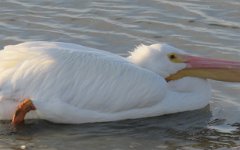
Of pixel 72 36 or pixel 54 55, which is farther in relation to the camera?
pixel 72 36

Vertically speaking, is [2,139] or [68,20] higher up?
[68,20]

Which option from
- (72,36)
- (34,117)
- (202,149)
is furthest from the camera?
(72,36)

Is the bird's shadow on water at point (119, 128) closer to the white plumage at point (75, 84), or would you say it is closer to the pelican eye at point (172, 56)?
the white plumage at point (75, 84)

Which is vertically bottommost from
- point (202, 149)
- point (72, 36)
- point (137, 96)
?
point (202, 149)

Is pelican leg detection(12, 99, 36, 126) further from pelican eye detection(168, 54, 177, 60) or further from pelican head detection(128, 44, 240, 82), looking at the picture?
pelican eye detection(168, 54, 177, 60)

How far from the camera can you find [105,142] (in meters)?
6.44

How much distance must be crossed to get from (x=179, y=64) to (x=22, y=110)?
5.31ft

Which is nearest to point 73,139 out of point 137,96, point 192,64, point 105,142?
point 105,142

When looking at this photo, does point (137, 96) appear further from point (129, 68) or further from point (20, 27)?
Result: point (20, 27)

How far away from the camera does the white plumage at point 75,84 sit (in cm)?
659

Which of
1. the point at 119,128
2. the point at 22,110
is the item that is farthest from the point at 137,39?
the point at 22,110

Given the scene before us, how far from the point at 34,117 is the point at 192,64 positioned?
1.59 metres

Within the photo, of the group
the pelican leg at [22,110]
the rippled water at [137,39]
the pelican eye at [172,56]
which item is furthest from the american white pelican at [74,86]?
the pelican eye at [172,56]

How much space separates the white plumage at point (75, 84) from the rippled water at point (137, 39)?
0.14m
